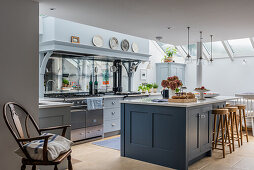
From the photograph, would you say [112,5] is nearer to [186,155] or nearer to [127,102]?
[127,102]

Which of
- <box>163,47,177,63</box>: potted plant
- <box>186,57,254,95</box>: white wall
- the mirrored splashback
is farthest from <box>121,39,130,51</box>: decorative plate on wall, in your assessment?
<box>186,57,254,95</box>: white wall

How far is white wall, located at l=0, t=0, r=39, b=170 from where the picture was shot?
2670 mm

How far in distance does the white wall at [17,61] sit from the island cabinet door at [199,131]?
205 centimetres

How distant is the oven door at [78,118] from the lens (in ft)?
14.9

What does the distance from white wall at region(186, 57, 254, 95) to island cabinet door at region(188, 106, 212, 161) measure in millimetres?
4611

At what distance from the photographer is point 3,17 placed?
264cm

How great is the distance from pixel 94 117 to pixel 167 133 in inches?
80.0

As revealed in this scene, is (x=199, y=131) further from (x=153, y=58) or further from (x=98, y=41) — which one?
(x=153, y=58)

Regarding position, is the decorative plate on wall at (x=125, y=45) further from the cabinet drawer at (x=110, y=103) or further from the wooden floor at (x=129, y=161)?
the wooden floor at (x=129, y=161)

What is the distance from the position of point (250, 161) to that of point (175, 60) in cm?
598

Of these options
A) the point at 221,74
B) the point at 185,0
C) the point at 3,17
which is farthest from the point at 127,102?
the point at 221,74

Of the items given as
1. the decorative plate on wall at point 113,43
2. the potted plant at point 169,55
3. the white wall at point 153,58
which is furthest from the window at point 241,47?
the decorative plate on wall at point 113,43

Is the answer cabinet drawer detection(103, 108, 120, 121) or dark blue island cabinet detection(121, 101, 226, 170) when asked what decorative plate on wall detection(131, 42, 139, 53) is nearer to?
cabinet drawer detection(103, 108, 120, 121)

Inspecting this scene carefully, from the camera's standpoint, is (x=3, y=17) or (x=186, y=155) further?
(x=186, y=155)
